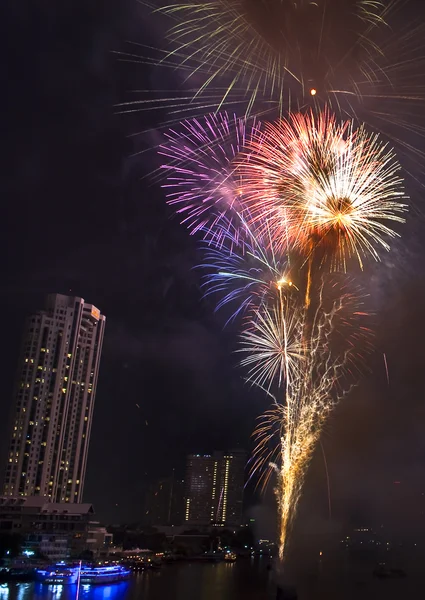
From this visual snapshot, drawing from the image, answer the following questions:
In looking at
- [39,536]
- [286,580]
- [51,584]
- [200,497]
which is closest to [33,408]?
[39,536]

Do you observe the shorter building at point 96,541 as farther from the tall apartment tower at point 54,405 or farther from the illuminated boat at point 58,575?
the illuminated boat at point 58,575

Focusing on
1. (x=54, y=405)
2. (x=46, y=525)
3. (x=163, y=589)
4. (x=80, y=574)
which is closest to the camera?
(x=163, y=589)

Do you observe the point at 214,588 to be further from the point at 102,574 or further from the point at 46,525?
the point at 46,525

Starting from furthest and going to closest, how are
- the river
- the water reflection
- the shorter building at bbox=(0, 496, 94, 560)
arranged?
the shorter building at bbox=(0, 496, 94, 560), the river, the water reflection

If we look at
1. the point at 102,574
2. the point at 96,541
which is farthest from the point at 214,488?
the point at 102,574

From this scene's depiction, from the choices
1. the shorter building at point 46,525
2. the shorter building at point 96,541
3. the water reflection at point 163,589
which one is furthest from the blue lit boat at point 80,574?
the shorter building at point 96,541

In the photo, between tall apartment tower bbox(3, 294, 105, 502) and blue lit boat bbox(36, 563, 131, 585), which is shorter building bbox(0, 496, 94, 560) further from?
tall apartment tower bbox(3, 294, 105, 502)

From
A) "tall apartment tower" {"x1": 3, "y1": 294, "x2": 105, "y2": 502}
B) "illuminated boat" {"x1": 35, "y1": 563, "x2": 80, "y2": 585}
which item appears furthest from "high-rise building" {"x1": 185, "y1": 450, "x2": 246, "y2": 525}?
"illuminated boat" {"x1": 35, "y1": 563, "x2": 80, "y2": 585}
